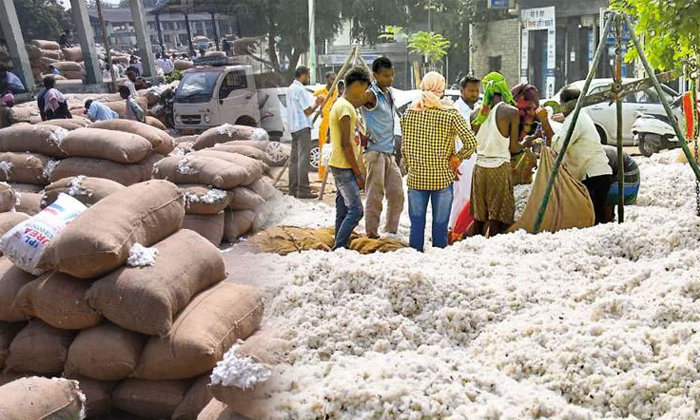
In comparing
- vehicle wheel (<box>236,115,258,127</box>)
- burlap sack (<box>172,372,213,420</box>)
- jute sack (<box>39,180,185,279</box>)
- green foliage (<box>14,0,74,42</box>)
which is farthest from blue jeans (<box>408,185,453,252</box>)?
green foliage (<box>14,0,74,42</box>)

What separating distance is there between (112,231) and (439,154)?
207 cm

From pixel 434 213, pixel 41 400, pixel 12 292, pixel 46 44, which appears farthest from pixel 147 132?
pixel 46 44

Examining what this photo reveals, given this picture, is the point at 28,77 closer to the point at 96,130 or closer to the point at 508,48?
the point at 508,48

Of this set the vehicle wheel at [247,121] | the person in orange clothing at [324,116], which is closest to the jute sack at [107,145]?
the vehicle wheel at [247,121]

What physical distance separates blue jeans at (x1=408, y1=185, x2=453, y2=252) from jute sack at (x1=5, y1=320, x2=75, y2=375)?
2.17 meters

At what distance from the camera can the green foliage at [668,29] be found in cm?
465

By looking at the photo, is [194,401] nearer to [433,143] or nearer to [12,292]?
[12,292]

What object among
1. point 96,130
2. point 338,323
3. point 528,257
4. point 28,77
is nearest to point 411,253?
point 528,257

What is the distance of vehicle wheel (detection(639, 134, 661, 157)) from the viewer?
1035 cm

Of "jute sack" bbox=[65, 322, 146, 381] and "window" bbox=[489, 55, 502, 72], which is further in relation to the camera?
"window" bbox=[489, 55, 502, 72]

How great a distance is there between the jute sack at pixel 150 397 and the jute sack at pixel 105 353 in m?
0.07

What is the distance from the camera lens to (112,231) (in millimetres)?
3256

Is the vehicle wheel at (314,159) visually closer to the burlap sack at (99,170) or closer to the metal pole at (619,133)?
the burlap sack at (99,170)

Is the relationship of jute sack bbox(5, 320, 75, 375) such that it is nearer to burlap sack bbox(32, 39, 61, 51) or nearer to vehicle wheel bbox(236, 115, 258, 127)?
vehicle wheel bbox(236, 115, 258, 127)
